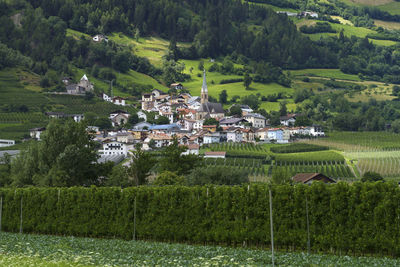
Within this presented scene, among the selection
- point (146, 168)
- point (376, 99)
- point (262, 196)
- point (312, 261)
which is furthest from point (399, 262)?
point (376, 99)

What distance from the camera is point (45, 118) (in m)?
136

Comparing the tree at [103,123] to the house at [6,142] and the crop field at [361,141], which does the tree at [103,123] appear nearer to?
the house at [6,142]

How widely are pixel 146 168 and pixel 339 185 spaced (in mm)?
35494

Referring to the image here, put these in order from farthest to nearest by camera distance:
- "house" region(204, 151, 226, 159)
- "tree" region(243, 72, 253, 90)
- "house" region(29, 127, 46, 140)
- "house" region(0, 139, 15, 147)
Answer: "tree" region(243, 72, 253, 90), "house" region(29, 127, 46, 140), "house" region(0, 139, 15, 147), "house" region(204, 151, 226, 159)

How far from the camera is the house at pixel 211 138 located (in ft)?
434

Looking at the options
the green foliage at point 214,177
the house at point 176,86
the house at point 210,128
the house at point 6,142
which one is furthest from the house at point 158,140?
the green foliage at point 214,177

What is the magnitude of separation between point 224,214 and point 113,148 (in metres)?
89.1

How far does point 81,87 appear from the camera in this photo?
166375 millimetres

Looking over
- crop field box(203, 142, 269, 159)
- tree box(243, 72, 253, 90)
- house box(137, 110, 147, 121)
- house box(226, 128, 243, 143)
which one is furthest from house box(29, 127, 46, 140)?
tree box(243, 72, 253, 90)

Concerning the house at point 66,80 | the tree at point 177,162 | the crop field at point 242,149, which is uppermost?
the tree at point 177,162

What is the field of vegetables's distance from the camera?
24469 millimetres

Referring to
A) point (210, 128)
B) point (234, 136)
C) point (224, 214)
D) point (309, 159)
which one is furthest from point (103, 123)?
point (224, 214)

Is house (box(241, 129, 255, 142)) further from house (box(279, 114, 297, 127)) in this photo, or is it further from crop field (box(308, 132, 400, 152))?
house (box(279, 114, 297, 127))

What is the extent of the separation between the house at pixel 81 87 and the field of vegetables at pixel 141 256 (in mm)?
132010
